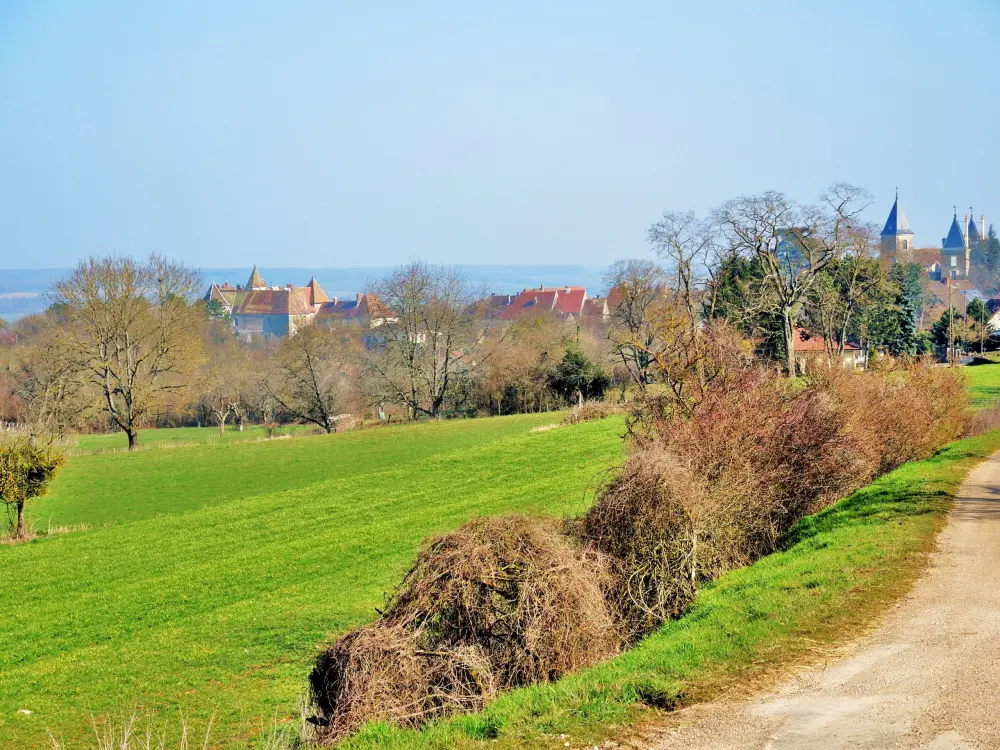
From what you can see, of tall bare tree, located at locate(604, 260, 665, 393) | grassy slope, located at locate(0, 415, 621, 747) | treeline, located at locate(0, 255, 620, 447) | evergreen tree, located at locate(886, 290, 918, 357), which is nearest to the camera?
grassy slope, located at locate(0, 415, 621, 747)

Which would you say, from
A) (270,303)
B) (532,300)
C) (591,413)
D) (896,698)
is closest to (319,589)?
(896,698)

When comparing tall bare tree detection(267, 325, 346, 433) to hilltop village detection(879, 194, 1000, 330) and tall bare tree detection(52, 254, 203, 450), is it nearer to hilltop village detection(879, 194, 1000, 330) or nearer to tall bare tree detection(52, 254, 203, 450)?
tall bare tree detection(52, 254, 203, 450)

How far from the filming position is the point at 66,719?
543 inches

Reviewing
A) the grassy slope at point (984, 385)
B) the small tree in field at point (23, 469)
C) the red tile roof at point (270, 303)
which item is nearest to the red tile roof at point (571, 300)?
the red tile roof at point (270, 303)

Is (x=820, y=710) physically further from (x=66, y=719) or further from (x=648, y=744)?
(x=66, y=719)

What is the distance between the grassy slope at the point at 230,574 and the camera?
48.5 ft

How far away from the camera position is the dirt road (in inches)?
285

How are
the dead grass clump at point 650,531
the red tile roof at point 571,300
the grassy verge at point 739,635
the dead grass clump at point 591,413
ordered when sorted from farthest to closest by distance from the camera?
the red tile roof at point 571,300, the dead grass clump at point 591,413, the dead grass clump at point 650,531, the grassy verge at point 739,635

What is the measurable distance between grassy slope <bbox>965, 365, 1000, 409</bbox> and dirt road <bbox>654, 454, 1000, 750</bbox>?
29.0 m

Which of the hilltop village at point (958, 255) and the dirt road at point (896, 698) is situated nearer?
the dirt road at point (896, 698)

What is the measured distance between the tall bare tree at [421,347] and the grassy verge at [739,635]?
50.1 metres

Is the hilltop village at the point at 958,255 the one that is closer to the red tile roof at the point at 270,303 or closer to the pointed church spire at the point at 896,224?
the pointed church spire at the point at 896,224

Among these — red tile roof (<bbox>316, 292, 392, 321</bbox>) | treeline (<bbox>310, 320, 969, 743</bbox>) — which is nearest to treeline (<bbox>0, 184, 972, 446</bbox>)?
treeline (<bbox>310, 320, 969, 743</bbox>)

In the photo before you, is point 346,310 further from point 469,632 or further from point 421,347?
point 469,632
